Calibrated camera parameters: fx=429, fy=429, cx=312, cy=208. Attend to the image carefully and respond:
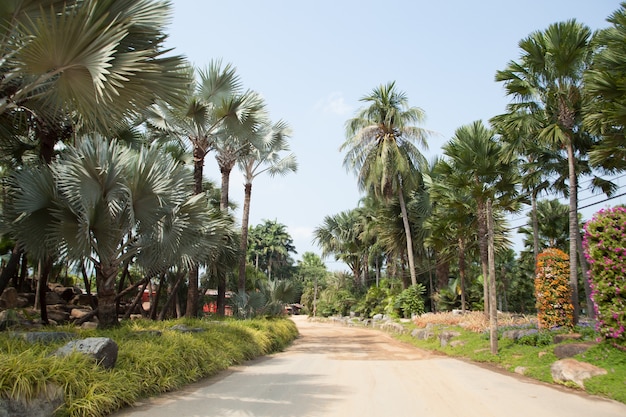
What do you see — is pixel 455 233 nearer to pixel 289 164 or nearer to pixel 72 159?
pixel 289 164

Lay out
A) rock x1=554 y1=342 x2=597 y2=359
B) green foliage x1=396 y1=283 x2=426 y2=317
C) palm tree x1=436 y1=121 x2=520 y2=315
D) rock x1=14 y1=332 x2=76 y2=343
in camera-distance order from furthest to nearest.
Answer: green foliage x1=396 y1=283 x2=426 y2=317, palm tree x1=436 y1=121 x2=520 y2=315, rock x1=554 y1=342 x2=597 y2=359, rock x1=14 y1=332 x2=76 y2=343

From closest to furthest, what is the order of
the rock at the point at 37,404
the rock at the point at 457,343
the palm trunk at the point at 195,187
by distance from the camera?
the rock at the point at 37,404 < the rock at the point at 457,343 < the palm trunk at the point at 195,187

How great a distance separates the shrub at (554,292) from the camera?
11.5 m

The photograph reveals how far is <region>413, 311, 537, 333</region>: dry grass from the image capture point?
49.6 ft

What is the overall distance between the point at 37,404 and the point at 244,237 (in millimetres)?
13710

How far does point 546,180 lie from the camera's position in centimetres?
1795

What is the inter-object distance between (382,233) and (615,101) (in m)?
21.4

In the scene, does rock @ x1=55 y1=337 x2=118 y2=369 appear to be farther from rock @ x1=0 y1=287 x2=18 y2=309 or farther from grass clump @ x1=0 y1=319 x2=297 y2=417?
rock @ x1=0 y1=287 x2=18 y2=309

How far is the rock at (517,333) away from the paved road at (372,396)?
2.62 metres

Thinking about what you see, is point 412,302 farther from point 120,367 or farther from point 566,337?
point 120,367

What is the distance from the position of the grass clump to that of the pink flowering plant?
25.1 ft

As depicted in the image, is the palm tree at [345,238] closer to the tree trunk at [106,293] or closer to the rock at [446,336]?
the rock at [446,336]

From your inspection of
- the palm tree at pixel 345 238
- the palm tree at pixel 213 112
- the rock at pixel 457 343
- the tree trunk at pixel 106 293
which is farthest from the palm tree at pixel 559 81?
the palm tree at pixel 345 238

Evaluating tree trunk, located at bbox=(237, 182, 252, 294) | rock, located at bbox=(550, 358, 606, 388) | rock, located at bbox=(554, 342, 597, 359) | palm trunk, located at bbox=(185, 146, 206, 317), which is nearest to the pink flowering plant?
rock, located at bbox=(554, 342, 597, 359)
